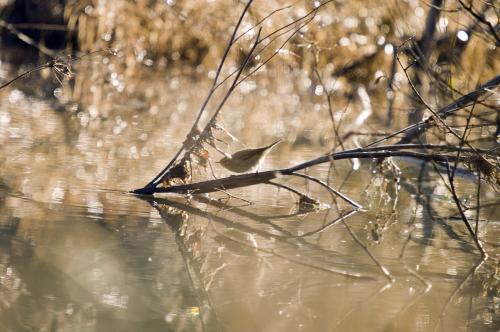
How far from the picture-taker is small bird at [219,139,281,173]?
295 centimetres

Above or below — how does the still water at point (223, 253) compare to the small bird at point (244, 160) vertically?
below

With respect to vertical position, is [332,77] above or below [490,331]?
above

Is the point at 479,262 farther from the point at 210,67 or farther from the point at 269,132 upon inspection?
the point at 210,67

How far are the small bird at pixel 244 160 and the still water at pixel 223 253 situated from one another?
123 mm

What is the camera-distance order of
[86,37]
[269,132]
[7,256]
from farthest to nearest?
[86,37]
[269,132]
[7,256]

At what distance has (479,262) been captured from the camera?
2.48 meters

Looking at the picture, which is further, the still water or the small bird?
the small bird

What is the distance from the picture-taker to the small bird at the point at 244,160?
9.67 ft

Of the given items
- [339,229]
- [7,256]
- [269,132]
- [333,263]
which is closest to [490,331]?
[333,263]

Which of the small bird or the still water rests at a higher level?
the small bird

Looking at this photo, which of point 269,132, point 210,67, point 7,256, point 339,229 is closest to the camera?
point 7,256

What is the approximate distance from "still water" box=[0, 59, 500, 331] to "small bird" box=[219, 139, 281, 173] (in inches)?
4.9

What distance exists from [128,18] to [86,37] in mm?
441

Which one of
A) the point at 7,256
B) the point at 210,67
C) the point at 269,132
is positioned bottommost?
the point at 7,256
